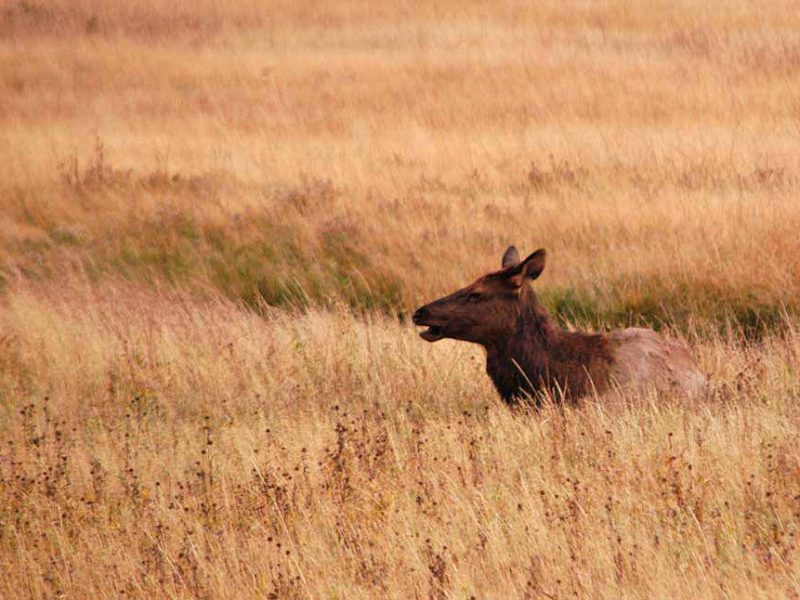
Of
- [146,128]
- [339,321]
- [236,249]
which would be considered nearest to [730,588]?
[339,321]

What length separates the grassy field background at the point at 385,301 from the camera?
562 centimetres

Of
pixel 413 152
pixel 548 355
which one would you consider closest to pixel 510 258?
pixel 548 355

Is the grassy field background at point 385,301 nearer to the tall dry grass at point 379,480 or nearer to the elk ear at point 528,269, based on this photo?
the tall dry grass at point 379,480

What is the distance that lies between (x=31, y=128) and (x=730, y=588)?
1684cm

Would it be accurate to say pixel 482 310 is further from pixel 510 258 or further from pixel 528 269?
pixel 510 258

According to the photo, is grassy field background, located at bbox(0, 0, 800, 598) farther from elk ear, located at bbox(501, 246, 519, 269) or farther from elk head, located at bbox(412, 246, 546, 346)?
elk ear, located at bbox(501, 246, 519, 269)

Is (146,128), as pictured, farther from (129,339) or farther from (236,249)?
(129,339)

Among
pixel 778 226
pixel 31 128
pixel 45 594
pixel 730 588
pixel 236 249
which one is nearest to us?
pixel 730 588

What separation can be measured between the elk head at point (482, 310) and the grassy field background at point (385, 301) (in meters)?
0.49

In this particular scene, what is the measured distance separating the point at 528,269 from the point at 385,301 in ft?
15.6

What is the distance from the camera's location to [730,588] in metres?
4.96

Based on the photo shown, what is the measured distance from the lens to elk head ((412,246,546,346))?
24.4 ft

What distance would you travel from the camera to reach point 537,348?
7574 millimetres

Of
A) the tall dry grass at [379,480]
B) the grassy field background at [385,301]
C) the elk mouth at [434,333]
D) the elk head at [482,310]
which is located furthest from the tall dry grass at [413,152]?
the elk mouth at [434,333]
